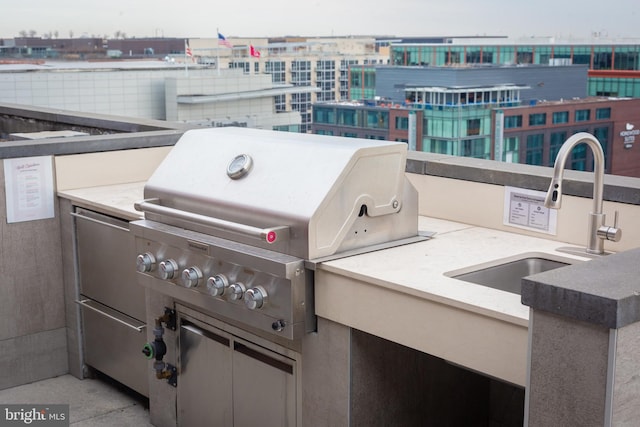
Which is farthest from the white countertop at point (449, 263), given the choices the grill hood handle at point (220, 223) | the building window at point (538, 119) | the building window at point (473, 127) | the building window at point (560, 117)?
the building window at point (473, 127)

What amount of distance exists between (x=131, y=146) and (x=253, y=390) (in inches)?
52.0

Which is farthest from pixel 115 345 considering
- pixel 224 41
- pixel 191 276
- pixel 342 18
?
pixel 224 41

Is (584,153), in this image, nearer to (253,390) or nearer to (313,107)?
(253,390)

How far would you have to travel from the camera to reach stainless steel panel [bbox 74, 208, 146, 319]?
8.84 feet

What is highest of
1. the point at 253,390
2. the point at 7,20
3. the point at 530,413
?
the point at 7,20

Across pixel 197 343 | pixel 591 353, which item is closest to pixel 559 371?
pixel 591 353

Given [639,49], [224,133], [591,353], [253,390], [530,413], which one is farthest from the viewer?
[639,49]

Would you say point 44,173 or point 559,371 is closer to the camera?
point 559,371

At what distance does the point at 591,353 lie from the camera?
4.39 ft

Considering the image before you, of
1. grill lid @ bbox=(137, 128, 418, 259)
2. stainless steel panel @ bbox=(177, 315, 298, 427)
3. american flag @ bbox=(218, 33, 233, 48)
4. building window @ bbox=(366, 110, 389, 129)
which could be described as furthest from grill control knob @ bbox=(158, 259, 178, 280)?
american flag @ bbox=(218, 33, 233, 48)

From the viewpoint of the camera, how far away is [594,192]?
199 cm

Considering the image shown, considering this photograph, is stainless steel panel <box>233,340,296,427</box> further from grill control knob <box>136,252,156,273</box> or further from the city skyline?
the city skyline

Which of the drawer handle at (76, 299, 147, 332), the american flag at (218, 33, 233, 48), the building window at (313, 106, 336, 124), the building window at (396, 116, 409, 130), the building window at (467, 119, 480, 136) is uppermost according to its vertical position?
the american flag at (218, 33, 233, 48)

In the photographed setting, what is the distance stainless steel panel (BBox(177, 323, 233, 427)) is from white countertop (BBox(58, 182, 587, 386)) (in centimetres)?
46
